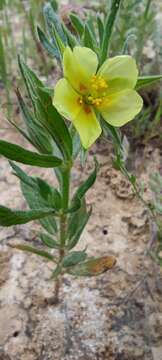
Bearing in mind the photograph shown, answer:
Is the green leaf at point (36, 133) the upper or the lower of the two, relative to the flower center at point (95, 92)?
lower

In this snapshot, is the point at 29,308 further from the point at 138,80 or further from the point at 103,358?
the point at 138,80

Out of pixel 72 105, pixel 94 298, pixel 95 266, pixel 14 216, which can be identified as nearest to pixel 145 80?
pixel 72 105

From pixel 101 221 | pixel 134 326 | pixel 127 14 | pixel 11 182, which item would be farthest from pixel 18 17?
pixel 134 326

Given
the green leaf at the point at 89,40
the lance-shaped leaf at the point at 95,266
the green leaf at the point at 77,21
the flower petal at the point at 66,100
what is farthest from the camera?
the lance-shaped leaf at the point at 95,266

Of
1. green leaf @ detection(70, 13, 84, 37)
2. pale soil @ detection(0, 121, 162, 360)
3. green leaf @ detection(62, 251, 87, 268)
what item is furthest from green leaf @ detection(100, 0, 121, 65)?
pale soil @ detection(0, 121, 162, 360)

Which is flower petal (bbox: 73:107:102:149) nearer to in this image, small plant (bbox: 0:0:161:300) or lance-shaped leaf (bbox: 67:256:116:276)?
small plant (bbox: 0:0:161:300)

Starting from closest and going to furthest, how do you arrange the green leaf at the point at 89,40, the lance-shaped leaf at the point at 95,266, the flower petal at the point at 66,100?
the flower petal at the point at 66,100 < the green leaf at the point at 89,40 < the lance-shaped leaf at the point at 95,266

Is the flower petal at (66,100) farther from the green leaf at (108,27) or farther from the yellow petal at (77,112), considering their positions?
the green leaf at (108,27)

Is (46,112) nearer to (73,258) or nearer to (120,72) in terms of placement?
(120,72)

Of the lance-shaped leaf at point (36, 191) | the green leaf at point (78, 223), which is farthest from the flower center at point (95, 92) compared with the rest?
the green leaf at point (78, 223)
